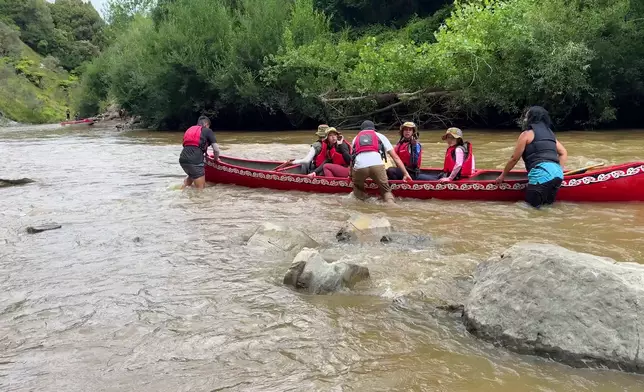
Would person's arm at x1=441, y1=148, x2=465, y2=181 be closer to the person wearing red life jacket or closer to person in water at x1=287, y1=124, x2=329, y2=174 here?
the person wearing red life jacket

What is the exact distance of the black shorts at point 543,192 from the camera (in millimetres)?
7703

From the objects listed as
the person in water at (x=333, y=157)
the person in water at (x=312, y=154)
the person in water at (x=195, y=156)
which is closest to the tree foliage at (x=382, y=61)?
the person in water at (x=333, y=157)

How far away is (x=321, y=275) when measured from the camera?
15.0 feet

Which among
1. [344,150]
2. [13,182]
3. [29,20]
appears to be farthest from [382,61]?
[29,20]

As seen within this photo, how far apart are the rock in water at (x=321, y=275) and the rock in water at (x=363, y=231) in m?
1.38

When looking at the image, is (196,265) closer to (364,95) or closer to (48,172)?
(48,172)

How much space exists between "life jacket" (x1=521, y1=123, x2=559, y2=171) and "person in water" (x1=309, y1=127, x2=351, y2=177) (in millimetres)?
3312

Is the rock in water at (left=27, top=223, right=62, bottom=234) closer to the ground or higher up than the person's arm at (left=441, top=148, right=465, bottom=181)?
closer to the ground

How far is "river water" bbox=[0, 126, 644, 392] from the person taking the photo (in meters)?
3.23

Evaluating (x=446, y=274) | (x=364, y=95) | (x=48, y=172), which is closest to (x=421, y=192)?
(x=446, y=274)

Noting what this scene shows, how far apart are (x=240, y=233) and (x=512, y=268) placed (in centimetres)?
399

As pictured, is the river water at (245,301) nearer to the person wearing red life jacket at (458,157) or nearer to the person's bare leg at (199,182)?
the person wearing red life jacket at (458,157)

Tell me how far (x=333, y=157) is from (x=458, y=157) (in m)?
2.48

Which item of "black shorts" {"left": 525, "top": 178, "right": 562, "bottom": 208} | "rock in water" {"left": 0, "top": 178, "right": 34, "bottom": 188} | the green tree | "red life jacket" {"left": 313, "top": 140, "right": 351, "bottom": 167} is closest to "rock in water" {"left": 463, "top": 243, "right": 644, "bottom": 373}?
"black shorts" {"left": 525, "top": 178, "right": 562, "bottom": 208}
